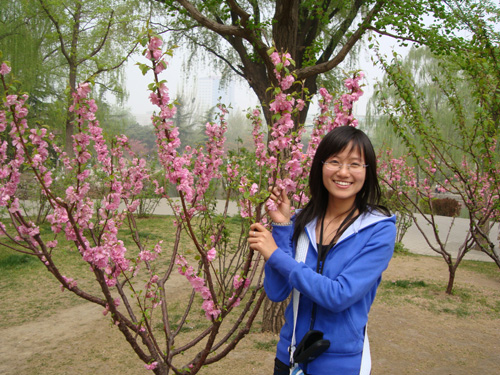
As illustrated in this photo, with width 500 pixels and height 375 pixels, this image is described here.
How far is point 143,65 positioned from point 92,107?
2.28 ft

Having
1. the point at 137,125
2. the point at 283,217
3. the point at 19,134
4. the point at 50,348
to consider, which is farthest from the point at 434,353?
the point at 137,125

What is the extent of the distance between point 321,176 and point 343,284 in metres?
0.43

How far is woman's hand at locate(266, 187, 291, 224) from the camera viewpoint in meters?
1.48

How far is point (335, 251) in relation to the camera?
131cm

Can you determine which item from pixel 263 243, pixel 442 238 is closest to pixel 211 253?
pixel 263 243

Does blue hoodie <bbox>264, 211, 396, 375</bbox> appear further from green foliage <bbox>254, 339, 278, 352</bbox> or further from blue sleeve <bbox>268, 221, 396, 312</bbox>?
green foliage <bbox>254, 339, 278, 352</bbox>

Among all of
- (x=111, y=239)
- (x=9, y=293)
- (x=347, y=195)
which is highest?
(x=347, y=195)

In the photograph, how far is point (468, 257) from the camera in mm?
9531

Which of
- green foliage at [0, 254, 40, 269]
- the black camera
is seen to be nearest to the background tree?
the black camera

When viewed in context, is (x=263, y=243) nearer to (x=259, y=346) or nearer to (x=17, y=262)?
(x=259, y=346)

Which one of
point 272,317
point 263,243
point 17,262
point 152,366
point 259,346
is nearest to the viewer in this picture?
point 263,243

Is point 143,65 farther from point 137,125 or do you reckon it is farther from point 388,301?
point 137,125

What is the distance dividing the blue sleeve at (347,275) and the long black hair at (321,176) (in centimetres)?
16

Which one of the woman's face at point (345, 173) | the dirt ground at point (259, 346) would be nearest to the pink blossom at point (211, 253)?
the woman's face at point (345, 173)
